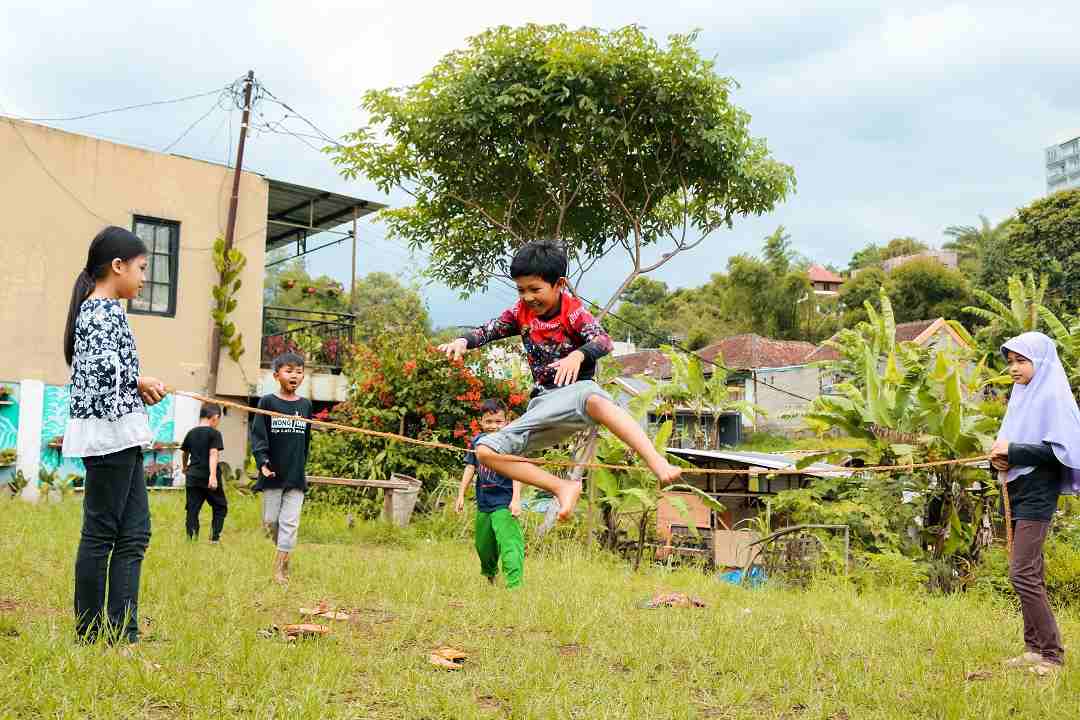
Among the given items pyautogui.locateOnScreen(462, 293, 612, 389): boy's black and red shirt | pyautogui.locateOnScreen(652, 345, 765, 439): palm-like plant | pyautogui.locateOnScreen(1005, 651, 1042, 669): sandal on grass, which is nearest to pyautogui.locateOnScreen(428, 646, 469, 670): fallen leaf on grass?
pyautogui.locateOnScreen(462, 293, 612, 389): boy's black and red shirt

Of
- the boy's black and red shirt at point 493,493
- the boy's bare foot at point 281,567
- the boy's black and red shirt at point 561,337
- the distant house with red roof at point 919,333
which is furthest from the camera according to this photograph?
the distant house with red roof at point 919,333

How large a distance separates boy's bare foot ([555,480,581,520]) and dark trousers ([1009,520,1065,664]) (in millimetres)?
2468

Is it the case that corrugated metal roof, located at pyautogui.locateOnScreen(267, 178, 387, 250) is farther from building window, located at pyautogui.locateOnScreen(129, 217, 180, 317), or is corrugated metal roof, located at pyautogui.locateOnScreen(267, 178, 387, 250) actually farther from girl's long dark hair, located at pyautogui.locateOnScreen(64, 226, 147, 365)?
girl's long dark hair, located at pyautogui.locateOnScreen(64, 226, 147, 365)

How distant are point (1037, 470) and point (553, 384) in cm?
273

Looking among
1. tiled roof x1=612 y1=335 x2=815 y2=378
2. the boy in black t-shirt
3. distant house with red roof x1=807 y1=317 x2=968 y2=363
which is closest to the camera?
the boy in black t-shirt

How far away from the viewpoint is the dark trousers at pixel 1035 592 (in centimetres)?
509

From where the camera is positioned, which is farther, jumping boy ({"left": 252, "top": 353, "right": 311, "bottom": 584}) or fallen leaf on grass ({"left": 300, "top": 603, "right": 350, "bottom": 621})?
jumping boy ({"left": 252, "top": 353, "right": 311, "bottom": 584})

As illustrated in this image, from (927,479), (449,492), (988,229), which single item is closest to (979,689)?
(927,479)

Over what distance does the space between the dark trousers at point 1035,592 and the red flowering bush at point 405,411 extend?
1061 centimetres

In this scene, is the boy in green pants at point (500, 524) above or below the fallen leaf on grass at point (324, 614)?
above

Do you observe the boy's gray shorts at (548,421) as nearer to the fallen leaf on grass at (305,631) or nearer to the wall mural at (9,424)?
the fallen leaf on grass at (305,631)

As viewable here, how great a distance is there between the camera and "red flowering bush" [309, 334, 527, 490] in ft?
49.8

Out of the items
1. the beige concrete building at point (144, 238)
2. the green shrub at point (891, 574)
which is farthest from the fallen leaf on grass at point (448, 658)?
the beige concrete building at point (144, 238)

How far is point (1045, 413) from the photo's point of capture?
5098mm
